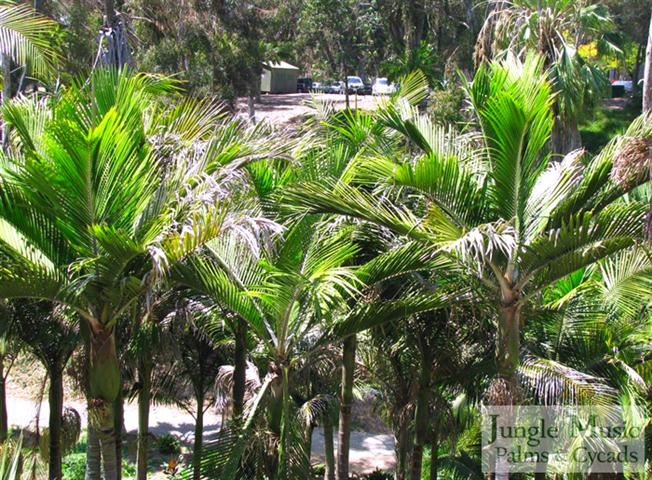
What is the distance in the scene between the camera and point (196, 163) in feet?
19.6

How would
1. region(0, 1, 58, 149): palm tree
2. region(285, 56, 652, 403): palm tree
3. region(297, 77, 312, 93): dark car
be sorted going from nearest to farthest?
region(285, 56, 652, 403): palm tree < region(0, 1, 58, 149): palm tree < region(297, 77, 312, 93): dark car

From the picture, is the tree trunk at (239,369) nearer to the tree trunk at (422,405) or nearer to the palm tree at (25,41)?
the tree trunk at (422,405)

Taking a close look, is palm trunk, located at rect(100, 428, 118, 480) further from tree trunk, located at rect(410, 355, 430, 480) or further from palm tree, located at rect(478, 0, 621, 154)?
palm tree, located at rect(478, 0, 621, 154)

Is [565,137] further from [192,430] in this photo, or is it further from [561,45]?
[192,430]

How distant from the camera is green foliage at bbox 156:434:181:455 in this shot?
15.0 metres

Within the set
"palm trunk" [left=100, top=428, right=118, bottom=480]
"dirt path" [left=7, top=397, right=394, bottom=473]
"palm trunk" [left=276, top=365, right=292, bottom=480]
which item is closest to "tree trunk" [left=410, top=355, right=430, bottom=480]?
"palm trunk" [left=276, top=365, right=292, bottom=480]

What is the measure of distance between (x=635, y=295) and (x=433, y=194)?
2689 mm

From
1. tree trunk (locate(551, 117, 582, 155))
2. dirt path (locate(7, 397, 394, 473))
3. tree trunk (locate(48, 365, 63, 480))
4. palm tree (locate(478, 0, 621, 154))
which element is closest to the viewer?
tree trunk (locate(48, 365, 63, 480))

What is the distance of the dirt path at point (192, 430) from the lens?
14914 millimetres

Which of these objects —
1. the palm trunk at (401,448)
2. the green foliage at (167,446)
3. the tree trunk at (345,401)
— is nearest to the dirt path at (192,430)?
the green foliage at (167,446)

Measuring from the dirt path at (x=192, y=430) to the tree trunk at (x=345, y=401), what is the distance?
6004 millimetres

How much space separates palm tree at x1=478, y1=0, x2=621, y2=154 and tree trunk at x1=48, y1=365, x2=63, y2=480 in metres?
11.2

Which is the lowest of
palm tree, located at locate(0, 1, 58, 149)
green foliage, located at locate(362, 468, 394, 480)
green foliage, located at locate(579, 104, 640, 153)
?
green foliage, located at locate(362, 468, 394, 480)

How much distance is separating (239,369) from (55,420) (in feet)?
6.94
